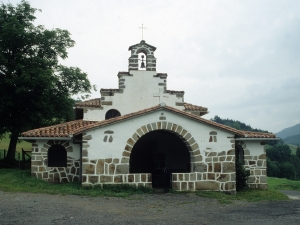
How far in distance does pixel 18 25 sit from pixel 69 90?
5.89 m

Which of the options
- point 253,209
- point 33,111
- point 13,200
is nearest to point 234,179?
point 253,209

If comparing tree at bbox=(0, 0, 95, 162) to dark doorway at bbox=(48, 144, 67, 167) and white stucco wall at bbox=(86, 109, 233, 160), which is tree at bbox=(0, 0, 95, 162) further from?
white stucco wall at bbox=(86, 109, 233, 160)

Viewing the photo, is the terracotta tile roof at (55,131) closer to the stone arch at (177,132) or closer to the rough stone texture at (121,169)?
the rough stone texture at (121,169)

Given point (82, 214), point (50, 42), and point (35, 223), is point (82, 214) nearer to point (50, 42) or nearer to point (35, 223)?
point (35, 223)

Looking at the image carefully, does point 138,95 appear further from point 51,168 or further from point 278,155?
point 278,155

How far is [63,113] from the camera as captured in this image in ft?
79.9

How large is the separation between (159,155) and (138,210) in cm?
809

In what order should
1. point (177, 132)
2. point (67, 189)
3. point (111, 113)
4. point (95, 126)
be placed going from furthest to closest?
1. point (111, 113)
2. point (177, 132)
3. point (95, 126)
4. point (67, 189)

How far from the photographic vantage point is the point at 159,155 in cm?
1744

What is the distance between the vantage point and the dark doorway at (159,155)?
16922mm

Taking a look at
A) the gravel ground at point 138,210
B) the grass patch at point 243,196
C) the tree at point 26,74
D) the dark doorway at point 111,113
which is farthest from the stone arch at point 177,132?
the tree at point 26,74

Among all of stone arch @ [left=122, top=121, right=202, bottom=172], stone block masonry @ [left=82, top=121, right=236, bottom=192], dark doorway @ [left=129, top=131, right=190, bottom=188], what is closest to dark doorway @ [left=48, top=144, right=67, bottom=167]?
stone block masonry @ [left=82, top=121, right=236, bottom=192]

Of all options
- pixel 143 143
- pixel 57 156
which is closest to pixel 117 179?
pixel 57 156

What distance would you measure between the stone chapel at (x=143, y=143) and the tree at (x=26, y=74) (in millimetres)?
4087
